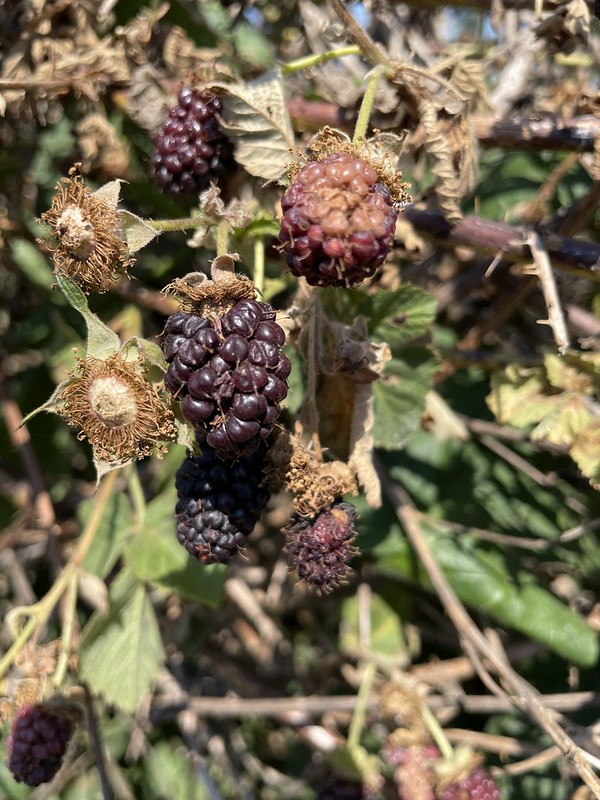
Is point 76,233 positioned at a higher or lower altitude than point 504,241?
higher

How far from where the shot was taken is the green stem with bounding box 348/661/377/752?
1679 mm

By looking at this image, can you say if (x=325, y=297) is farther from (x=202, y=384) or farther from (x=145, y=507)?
(x=145, y=507)

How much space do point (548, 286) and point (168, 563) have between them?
955mm

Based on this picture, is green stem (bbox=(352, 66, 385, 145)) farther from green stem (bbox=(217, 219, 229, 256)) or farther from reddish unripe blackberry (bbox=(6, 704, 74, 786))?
reddish unripe blackberry (bbox=(6, 704, 74, 786))

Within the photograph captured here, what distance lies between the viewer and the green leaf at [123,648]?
1.56 metres

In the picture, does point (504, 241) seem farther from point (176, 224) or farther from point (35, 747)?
point (35, 747)

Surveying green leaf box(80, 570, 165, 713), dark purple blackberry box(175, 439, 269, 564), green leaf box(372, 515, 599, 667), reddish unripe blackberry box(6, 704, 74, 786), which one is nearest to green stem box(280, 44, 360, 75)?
dark purple blackberry box(175, 439, 269, 564)

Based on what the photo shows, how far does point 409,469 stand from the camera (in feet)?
5.85

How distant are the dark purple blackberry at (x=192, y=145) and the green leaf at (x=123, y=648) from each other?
92 centimetres

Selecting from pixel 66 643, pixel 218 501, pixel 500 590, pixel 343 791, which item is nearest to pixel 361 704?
pixel 343 791

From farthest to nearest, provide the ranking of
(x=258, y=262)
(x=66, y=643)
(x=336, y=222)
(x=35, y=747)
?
(x=66, y=643), (x=35, y=747), (x=258, y=262), (x=336, y=222)

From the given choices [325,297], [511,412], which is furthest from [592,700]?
[325,297]

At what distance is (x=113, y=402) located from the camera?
0.98m

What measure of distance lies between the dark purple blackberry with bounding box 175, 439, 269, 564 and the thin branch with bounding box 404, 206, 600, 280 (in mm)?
611
